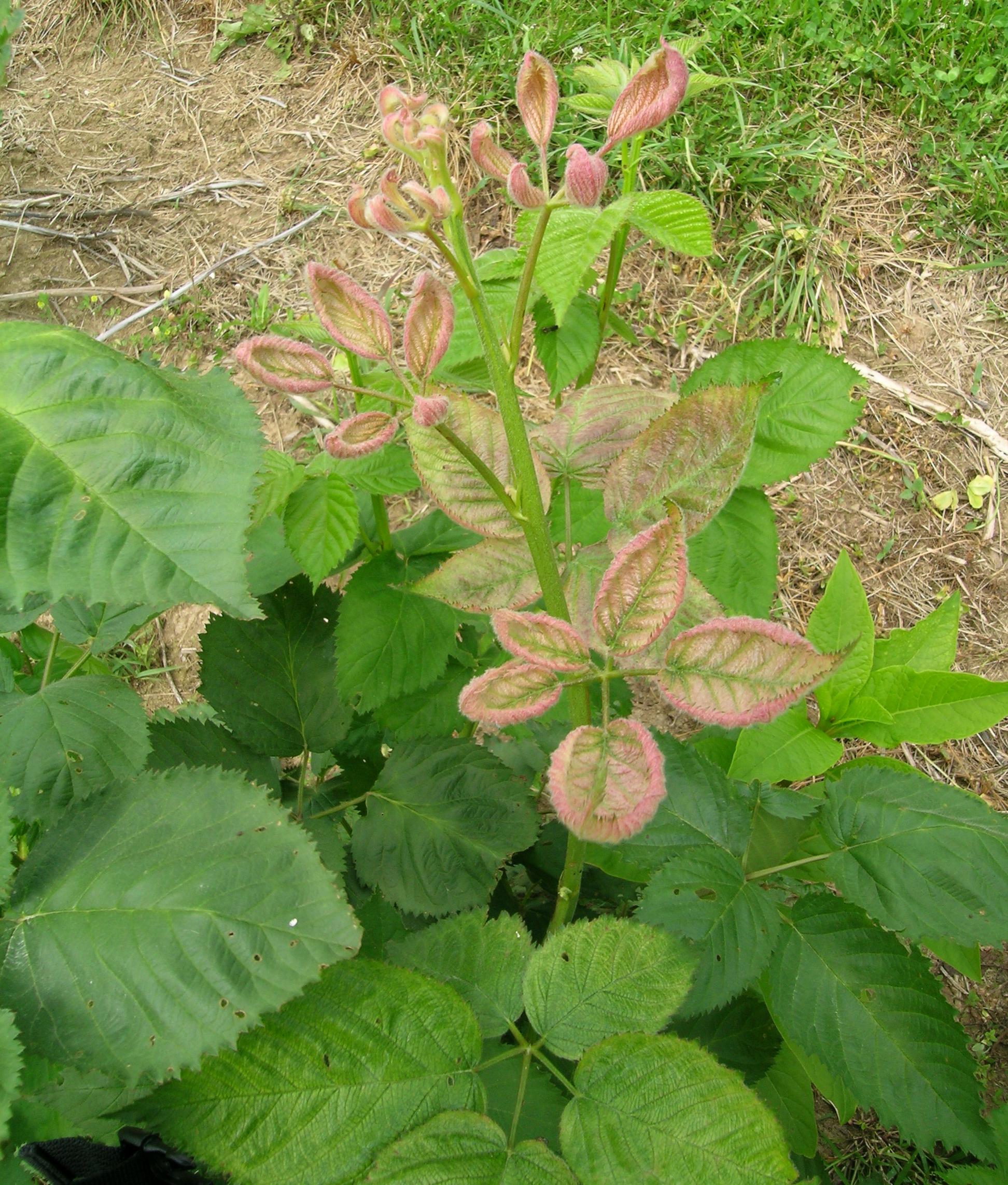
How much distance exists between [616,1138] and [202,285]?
3272 mm

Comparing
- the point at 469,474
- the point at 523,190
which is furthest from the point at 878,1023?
the point at 523,190

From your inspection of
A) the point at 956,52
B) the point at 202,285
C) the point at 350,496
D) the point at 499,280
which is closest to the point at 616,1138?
the point at 350,496

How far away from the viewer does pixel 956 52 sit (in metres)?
3.35

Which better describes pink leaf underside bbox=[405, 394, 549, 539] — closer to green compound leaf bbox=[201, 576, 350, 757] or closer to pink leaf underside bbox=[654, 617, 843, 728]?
pink leaf underside bbox=[654, 617, 843, 728]

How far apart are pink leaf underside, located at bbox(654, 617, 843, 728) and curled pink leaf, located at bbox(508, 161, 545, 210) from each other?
1.45ft

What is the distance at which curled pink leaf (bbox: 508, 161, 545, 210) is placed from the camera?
83 cm

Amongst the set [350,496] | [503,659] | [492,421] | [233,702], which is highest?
[492,421]

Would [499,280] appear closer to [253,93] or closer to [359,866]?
[359,866]

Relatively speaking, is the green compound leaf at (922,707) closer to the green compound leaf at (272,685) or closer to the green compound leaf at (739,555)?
the green compound leaf at (739,555)

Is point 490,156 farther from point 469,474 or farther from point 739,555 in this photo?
point 739,555

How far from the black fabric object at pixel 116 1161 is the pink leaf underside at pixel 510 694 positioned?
0.51 m

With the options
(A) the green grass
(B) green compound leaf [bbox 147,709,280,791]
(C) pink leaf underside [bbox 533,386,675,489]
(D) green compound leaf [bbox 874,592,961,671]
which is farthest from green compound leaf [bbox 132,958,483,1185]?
(A) the green grass

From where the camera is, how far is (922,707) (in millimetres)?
1608

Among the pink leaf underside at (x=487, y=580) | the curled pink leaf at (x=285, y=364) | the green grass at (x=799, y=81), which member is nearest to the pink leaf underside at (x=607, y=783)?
the pink leaf underside at (x=487, y=580)
